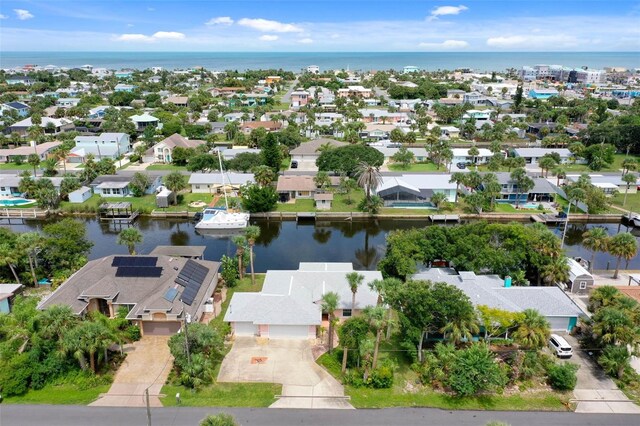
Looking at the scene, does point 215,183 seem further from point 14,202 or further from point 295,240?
point 14,202

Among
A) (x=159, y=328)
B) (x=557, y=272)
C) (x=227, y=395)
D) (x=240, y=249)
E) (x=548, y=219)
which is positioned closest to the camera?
(x=227, y=395)

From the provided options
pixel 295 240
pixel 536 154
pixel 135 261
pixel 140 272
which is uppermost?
pixel 536 154

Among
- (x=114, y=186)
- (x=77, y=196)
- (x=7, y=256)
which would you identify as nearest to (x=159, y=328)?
(x=7, y=256)

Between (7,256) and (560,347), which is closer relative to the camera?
(560,347)

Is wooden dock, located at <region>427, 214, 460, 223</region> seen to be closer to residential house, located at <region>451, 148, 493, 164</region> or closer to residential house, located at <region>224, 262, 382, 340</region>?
residential house, located at <region>224, 262, 382, 340</region>

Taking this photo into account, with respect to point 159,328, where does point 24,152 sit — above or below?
above

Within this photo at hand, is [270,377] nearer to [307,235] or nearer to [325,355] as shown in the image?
[325,355]

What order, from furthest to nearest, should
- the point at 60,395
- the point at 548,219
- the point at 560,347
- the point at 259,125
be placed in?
1. the point at 259,125
2. the point at 548,219
3. the point at 560,347
4. the point at 60,395

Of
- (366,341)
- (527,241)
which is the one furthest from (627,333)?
(366,341)
